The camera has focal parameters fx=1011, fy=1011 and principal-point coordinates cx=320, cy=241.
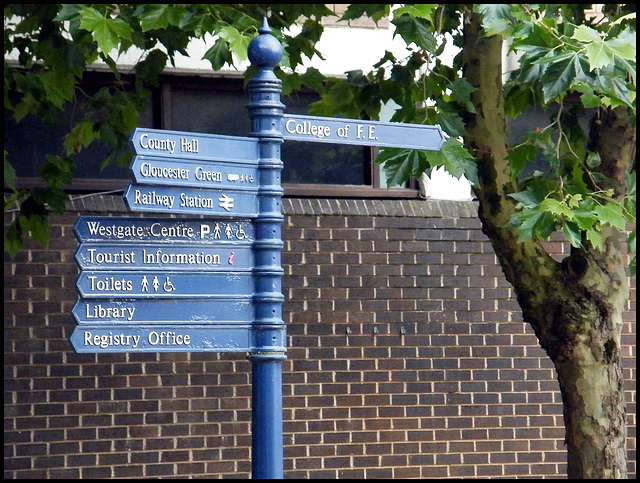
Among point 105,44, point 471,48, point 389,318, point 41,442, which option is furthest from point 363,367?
point 105,44

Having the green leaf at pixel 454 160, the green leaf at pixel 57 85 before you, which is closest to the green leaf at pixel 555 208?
the green leaf at pixel 454 160

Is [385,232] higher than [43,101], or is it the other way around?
[43,101]

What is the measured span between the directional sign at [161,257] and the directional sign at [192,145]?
15.2 inches

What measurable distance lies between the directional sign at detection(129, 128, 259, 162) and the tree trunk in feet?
5.95

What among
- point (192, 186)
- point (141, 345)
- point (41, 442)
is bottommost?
point (41, 442)

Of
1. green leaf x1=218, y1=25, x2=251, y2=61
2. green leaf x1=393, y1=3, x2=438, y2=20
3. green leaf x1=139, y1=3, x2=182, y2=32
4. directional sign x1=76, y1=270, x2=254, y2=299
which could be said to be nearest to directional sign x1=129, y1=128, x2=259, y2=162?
A: directional sign x1=76, y1=270, x2=254, y2=299

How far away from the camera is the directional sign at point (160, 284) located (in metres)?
4.09

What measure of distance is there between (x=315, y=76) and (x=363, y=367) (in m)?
2.75

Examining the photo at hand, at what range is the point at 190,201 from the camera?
167 inches

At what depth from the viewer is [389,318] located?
328 inches

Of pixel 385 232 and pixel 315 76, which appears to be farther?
pixel 385 232

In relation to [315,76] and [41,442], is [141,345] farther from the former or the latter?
[41,442]

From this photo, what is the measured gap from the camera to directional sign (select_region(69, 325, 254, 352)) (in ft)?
13.3

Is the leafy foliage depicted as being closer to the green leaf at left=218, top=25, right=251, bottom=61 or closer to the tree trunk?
the green leaf at left=218, top=25, right=251, bottom=61
